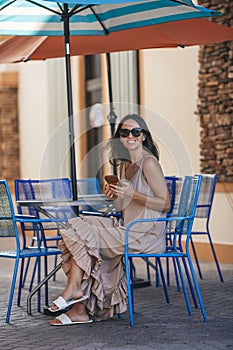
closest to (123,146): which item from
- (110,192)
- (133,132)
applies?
(133,132)

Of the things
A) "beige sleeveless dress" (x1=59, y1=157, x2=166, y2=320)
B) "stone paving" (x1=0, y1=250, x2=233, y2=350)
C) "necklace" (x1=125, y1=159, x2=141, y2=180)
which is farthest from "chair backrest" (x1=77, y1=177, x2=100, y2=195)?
"beige sleeveless dress" (x1=59, y1=157, x2=166, y2=320)

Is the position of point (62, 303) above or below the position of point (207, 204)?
below

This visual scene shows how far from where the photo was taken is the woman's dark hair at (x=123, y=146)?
625 centimetres

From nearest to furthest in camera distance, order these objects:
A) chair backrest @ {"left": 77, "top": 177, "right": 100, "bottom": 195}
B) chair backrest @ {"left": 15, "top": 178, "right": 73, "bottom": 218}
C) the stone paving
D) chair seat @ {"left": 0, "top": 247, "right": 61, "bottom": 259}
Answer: the stone paving, chair seat @ {"left": 0, "top": 247, "right": 61, "bottom": 259}, chair backrest @ {"left": 15, "top": 178, "right": 73, "bottom": 218}, chair backrest @ {"left": 77, "top": 177, "right": 100, "bottom": 195}

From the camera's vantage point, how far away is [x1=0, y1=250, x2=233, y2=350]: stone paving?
16.9ft

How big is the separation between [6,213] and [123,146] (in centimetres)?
97

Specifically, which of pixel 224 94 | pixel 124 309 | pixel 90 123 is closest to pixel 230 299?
pixel 124 309

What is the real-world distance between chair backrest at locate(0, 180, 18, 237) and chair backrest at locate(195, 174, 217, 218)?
2294mm

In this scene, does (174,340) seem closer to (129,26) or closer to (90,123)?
(129,26)

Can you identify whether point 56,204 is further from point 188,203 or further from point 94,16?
point 94,16

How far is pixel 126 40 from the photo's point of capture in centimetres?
795

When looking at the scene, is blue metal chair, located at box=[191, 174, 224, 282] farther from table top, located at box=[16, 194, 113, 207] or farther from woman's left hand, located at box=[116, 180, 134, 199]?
woman's left hand, located at box=[116, 180, 134, 199]

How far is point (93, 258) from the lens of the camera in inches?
232

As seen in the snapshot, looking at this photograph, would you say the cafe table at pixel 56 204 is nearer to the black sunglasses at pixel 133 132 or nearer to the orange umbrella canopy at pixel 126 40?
the black sunglasses at pixel 133 132
